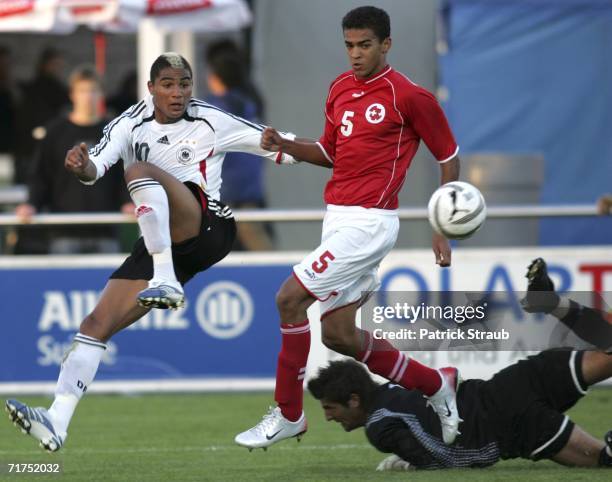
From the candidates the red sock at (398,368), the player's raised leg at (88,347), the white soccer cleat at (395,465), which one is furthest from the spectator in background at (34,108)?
the white soccer cleat at (395,465)

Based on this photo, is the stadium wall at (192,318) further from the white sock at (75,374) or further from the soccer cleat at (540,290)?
the white sock at (75,374)

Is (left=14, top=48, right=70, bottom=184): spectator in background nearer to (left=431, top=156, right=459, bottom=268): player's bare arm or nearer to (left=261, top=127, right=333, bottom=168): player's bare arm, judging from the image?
(left=261, top=127, right=333, bottom=168): player's bare arm

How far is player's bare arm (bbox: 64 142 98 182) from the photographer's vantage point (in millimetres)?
7737

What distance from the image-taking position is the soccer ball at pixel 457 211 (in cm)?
779

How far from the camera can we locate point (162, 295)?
7562 mm

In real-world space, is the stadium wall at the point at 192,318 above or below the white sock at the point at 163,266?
below

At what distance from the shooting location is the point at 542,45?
13898mm

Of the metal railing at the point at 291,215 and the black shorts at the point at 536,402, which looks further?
the metal railing at the point at 291,215

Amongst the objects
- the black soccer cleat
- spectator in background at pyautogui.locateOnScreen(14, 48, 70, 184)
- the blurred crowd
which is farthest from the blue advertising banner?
the black soccer cleat

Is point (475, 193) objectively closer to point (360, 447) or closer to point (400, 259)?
point (360, 447)

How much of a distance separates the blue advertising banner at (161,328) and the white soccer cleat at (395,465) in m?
4.06

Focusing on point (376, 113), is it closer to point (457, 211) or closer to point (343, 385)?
point (457, 211)

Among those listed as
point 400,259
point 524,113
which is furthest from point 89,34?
point 400,259

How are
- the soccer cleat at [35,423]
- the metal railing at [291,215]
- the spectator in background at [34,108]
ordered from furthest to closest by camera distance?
1. the spectator in background at [34,108]
2. the metal railing at [291,215]
3. the soccer cleat at [35,423]
